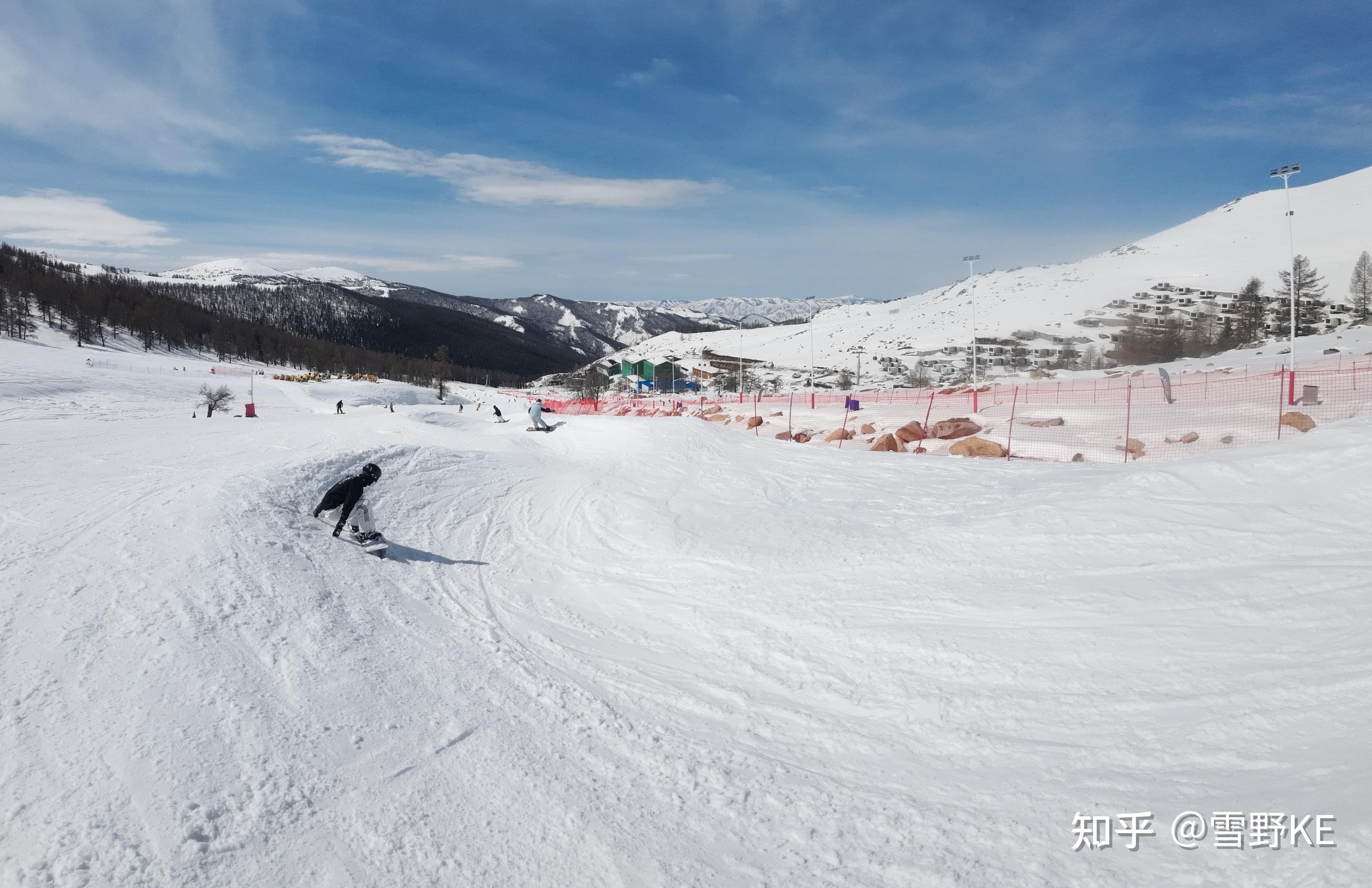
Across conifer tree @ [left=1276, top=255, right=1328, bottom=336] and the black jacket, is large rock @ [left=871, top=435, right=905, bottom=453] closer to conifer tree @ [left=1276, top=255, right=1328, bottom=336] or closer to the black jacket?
the black jacket

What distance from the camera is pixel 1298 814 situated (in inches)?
160

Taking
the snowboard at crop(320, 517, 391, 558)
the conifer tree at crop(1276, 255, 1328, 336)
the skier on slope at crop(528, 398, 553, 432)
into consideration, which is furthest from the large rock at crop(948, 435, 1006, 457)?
the conifer tree at crop(1276, 255, 1328, 336)

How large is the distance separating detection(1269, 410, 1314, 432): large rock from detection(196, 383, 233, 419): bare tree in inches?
1440

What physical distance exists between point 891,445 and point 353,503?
14.2m

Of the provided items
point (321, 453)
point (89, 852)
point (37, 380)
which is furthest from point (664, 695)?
point (37, 380)

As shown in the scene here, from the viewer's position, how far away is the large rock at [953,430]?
1898 centimetres

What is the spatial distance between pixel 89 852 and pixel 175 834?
15.1 inches

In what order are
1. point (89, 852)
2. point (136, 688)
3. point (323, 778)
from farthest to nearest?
point (136, 688), point (323, 778), point (89, 852)

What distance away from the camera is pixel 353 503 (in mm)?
9547

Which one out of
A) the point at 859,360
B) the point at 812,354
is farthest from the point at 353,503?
the point at 812,354

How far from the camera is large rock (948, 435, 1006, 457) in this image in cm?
1666

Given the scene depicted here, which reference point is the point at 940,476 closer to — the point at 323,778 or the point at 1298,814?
the point at 1298,814

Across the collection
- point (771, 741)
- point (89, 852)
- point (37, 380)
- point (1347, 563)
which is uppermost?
point (37, 380)

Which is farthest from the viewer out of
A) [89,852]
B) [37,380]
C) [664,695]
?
[37,380]
